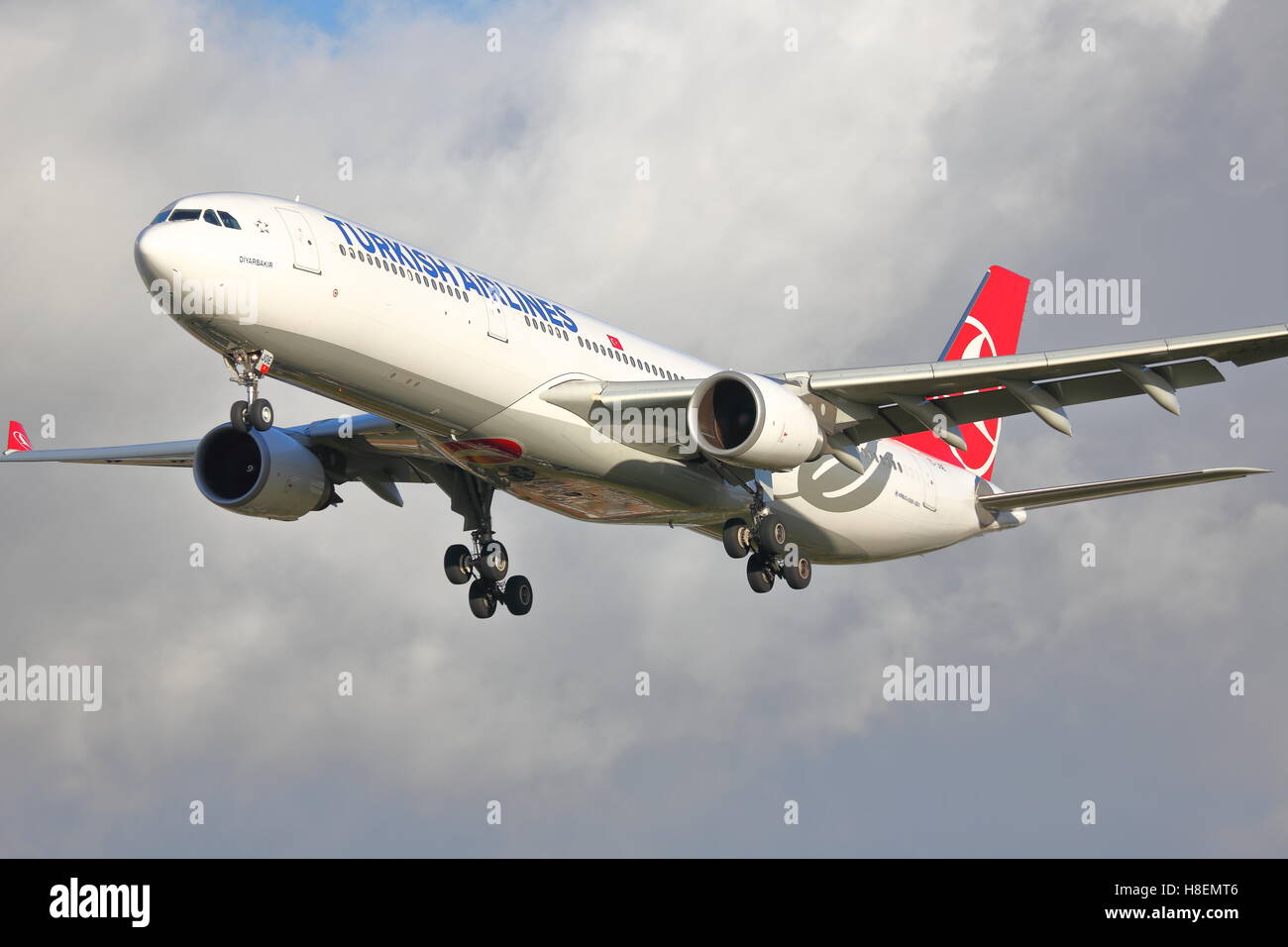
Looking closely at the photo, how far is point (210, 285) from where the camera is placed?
2653 centimetres

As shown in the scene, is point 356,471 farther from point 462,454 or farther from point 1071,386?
point 1071,386

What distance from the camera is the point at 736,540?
115 feet

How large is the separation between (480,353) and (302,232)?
3.82 metres

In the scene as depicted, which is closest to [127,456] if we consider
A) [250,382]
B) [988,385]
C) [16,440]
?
[16,440]

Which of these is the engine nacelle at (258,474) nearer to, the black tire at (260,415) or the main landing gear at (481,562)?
the main landing gear at (481,562)

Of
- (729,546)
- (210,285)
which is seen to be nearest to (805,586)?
(729,546)

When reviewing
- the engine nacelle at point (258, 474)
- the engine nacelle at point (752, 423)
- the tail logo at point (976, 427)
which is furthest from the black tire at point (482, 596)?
the tail logo at point (976, 427)

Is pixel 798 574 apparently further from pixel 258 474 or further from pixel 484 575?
pixel 258 474

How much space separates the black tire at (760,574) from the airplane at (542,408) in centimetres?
6

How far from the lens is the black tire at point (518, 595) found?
38125mm

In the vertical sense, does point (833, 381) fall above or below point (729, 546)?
above

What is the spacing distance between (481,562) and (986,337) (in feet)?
56.1

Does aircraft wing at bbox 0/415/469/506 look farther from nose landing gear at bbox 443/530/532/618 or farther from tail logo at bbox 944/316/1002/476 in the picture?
tail logo at bbox 944/316/1002/476

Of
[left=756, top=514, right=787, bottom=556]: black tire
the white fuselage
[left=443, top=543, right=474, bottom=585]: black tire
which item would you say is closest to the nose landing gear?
[left=443, top=543, right=474, bottom=585]: black tire
